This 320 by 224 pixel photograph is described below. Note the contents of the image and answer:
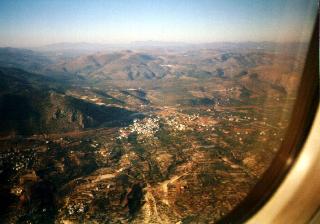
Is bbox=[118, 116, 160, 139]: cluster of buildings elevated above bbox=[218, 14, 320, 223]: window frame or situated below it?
below

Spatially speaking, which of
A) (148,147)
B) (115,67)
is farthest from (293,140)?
(115,67)

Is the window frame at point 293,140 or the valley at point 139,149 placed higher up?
the window frame at point 293,140

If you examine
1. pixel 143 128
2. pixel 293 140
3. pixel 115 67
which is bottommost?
pixel 143 128

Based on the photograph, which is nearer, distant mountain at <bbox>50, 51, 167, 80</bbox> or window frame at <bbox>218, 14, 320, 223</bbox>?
window frame at <bbox>218, 14, 320, 223</bbox>

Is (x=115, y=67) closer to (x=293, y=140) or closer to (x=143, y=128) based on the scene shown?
(x=143, y=128)

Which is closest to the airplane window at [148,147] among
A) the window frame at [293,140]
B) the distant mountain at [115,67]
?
the window frame at [293,140]

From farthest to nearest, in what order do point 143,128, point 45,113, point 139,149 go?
point 45,113 < point 143,128 < point 139,149

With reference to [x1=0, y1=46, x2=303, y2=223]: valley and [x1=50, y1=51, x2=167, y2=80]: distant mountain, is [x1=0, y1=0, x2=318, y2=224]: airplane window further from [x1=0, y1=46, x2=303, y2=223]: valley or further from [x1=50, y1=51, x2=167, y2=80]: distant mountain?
[x1=50, y1=51, x2=167, y2=80]: distant mountain

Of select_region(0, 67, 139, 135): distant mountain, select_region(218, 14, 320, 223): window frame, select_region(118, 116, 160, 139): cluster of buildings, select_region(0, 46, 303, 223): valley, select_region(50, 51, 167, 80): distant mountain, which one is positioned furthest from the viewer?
select_region(50, 51, 167, 80): distant mountain

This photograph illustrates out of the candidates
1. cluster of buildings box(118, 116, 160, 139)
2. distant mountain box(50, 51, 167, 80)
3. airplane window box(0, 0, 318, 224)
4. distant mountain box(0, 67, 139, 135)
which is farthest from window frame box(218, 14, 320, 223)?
distant mountain box(50, 51, 167, 80)

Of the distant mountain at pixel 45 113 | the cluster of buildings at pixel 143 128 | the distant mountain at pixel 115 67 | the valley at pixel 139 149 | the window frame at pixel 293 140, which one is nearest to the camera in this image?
the window frame at pixel 293 140

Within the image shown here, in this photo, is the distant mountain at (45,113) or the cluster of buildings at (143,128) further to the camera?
the distant mountain at (45,113)

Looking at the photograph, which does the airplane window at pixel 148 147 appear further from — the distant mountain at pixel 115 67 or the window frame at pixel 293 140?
the distant mountain at pixel 115 67

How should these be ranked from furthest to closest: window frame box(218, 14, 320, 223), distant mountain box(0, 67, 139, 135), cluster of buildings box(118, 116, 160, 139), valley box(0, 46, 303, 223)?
distant mountain box(0, 67, 139, 135), cluster of buildings box(118, 116, 160, 139), valley box(0, 46, 303, 223), window frame box(218, 14, 320, 223)
